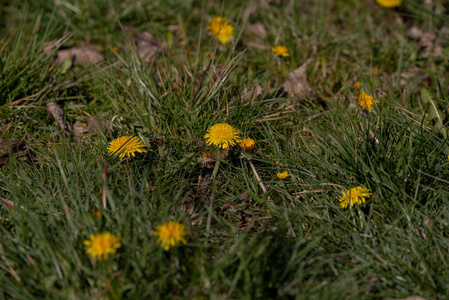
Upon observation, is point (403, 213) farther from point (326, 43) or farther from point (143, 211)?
point (326, 43)

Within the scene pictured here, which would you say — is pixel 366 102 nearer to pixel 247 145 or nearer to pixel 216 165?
pixel 247 145

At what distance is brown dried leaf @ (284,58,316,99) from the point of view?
3.15 meters

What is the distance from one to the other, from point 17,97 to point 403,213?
2.55 m

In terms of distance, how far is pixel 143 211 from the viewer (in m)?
1.97

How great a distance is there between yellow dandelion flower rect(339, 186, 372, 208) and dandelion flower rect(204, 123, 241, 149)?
2.04 ft

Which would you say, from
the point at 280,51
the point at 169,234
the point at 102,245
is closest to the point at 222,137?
the point at 169,234

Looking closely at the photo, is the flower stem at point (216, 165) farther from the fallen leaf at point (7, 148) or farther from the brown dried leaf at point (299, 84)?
the fallen leaf at point (7, 148)

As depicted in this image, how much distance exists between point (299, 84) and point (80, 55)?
69.3 inches

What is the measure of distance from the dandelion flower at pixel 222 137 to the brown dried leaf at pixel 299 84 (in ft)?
2.98

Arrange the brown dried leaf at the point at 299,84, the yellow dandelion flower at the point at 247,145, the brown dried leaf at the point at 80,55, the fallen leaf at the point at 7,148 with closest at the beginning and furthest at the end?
the yellow dandelion flower at the point at 247,145 → the fallen leaf at the point at 7,148 → the brown dried leaf at the point at 299,84 → the brown dried leaf at the point at 80,55

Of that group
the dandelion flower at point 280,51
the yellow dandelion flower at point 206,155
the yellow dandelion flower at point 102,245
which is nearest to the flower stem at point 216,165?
the yellow dandelion flower at point 206,155

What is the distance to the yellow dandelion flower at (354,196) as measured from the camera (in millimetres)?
2092

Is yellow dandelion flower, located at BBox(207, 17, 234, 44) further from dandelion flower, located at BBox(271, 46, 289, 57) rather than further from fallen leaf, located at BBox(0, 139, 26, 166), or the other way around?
fallen leaf, located at BBox(0, 139, 26, 166)

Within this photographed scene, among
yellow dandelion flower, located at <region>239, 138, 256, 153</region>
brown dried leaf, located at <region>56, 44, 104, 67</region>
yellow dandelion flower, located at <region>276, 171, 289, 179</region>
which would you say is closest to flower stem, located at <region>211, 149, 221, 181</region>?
yellow dandelion flower, located at <region>239, 138, 256, 153</region>
